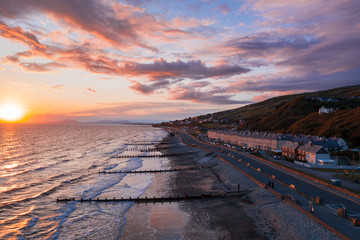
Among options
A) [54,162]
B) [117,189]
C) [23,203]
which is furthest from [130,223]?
[54,162]

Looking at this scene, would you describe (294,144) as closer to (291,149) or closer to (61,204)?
(291,149)

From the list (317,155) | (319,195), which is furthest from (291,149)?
(319,195)

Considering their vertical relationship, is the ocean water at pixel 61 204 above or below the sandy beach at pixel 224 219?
below

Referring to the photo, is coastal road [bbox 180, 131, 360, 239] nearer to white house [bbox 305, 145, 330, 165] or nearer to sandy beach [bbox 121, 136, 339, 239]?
sandy beach [bbox 121, 136, 339, 239]

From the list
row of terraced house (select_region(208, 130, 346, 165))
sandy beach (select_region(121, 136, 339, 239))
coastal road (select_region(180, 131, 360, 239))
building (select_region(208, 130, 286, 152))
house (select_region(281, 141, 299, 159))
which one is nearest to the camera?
coastal road (select_region(180, 131, 360, 239))

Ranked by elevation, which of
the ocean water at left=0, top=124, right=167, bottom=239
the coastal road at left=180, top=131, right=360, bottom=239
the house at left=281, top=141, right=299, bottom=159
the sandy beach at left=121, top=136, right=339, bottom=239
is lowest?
the ocean water at left=0, top=124, right=167, bottom=239

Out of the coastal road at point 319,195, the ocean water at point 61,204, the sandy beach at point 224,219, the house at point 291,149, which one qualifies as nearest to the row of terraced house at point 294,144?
the house at point 291,149

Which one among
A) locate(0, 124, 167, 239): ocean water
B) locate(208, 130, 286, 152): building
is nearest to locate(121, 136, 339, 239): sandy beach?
locate(0, 124, 167, 239): ocean water

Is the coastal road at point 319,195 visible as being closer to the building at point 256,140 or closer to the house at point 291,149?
the house at point 291,149

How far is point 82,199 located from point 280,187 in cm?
3176

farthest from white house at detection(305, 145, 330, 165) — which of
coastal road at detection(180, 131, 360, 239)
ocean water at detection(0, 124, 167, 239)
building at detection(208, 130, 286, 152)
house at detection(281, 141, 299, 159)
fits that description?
ocean water at detection(0, 124, 167, 239)

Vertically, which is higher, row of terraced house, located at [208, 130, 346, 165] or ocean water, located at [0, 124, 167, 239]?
row of terraced house, located at [208, 130, 346, 165]

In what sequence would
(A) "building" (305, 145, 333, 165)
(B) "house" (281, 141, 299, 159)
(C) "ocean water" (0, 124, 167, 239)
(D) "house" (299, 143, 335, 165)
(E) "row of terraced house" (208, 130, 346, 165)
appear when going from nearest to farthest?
(C) "ocean water" (0, 124, 167, 239)
(D) "house" (299, 143, 335, 165)
(A) "building" (305, 145, 333, 165)
(E) "row of terraced house" (208, 130, 346, 165)
(B) "house" (281, 141, 299, 159)

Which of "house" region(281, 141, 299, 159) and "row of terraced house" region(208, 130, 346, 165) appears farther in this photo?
"house" region(281, 141, 299, 159)
